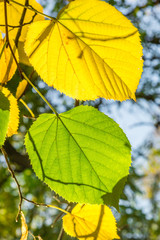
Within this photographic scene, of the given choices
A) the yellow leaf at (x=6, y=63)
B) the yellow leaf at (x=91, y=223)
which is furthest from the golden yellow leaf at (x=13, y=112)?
the yellow leaf at (x=91, y=223)

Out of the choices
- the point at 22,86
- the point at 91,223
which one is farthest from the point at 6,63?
the point at 91,223

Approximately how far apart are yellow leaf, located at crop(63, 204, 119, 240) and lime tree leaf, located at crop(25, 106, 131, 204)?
0.15m

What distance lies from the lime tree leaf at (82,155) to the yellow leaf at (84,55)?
5 centimetres

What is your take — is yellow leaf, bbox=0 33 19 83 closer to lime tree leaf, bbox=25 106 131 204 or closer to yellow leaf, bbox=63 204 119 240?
lime tree leaf, bbox=25 106 131 204

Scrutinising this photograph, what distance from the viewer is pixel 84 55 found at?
54 cm

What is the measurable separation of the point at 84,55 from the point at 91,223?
367 mm

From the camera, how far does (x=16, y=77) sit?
833mm

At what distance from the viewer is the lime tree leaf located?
537 millimetres

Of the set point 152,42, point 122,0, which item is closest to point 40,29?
point 122,0

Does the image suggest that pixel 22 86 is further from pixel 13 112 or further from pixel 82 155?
pixel 82 155

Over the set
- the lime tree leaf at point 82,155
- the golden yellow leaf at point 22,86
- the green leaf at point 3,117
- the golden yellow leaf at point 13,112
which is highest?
the golden yellow leaf at point 22,86

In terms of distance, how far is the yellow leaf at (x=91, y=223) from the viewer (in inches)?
25.8

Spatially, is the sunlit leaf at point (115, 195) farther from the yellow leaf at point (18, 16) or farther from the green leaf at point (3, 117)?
the yellow leaf at point (18, 16)

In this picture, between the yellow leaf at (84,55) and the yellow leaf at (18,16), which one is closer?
the yellow leaf at (84,55)
